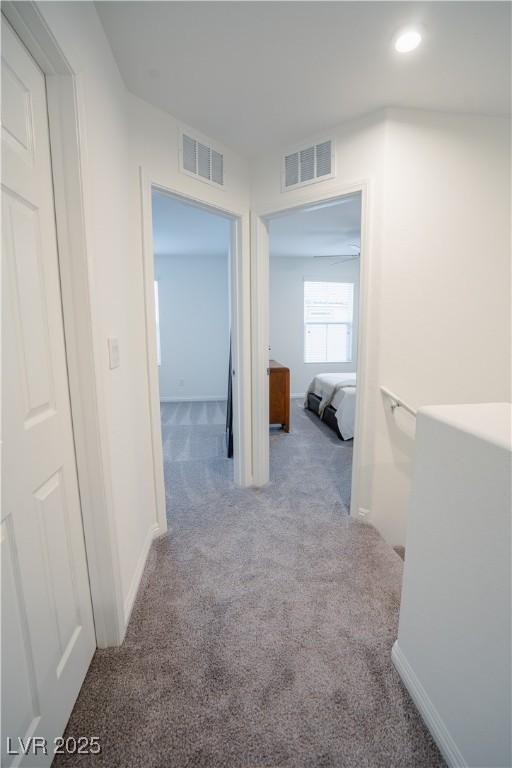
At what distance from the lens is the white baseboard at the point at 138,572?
4.81 feet

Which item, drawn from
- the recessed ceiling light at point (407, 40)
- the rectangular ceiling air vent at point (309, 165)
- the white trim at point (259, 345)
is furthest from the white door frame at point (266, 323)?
the recessed ceiling light at point (407, 40)

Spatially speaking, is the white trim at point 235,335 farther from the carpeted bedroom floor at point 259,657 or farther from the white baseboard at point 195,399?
the white baseboard at point 195,399

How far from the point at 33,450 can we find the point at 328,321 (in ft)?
19.0

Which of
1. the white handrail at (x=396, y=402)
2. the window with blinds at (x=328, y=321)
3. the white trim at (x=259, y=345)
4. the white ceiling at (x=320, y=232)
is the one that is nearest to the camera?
the white handrail at (x=396, y=402)

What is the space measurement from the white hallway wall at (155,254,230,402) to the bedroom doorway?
3.04 ft

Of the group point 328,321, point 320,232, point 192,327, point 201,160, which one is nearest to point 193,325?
point 192,327

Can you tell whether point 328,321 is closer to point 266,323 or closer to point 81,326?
point 266,323

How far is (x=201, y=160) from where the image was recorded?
2.10 m

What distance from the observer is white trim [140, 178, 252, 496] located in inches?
72.9

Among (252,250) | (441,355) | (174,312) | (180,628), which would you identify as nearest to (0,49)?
(252,250)

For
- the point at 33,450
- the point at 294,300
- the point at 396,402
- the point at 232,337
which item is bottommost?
the point at 396,402

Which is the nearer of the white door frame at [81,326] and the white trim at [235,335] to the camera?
the white door frame at [81,326]

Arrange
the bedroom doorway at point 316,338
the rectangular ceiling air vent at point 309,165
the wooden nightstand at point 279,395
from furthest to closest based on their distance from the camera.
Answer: the wooden nightstand at point 279,395 < the bedroom doorway at point 316,338 < the rectangular ceiling air vent at point 309,165

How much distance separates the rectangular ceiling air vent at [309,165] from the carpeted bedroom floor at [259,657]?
2.20 metres
